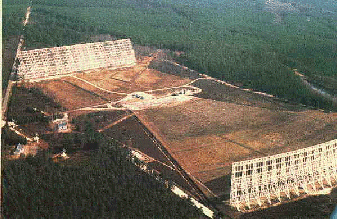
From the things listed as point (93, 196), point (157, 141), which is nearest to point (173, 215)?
point (93, 196)

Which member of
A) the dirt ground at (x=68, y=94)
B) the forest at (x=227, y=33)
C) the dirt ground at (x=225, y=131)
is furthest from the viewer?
the forest at (x=227, y=33)

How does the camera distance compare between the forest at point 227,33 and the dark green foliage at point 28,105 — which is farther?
the forest at point 227,33

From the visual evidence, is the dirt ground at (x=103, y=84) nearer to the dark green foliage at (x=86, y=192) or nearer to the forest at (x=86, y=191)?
the forest at (x=86, y=191)

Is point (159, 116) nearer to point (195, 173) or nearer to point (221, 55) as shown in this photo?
point (195, 173)

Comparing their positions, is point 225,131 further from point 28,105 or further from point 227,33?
point 227,33

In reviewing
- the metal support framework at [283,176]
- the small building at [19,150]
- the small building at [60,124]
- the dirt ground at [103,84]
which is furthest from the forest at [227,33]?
the small building at [19,150]

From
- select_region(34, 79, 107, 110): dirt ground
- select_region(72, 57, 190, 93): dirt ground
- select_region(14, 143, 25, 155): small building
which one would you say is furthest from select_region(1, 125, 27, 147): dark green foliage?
select_region(72, 57, 190, 93): dirt ground
